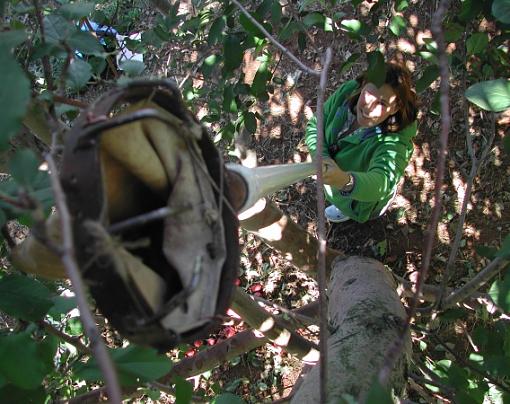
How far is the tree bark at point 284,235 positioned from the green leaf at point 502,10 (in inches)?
31.6

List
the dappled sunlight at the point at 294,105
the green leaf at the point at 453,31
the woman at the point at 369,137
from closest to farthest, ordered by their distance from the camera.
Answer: the green leaf at the point at 453,31, the woman at the point at 369,137, the dappled sunlight at the point at 294,105

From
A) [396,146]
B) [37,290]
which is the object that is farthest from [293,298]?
[37,290]

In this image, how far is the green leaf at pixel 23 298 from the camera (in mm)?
854

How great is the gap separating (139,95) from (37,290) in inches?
18.0

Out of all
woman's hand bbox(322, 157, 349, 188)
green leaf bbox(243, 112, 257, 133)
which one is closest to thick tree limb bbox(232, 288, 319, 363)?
woman's hand bbox(322, 157, 349, 188)

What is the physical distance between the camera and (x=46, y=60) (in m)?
0.99

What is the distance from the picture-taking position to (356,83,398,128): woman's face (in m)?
1.86

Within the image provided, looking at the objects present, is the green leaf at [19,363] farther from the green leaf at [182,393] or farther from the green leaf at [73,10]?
the green leaf at [73,10]

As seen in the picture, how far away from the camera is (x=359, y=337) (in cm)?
117

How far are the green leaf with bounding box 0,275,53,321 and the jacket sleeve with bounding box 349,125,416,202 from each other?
1.07 m

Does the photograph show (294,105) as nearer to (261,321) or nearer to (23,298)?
(261,321)

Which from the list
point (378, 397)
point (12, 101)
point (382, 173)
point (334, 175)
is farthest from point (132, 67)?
point (382, 173)

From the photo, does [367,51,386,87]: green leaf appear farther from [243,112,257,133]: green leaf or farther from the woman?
[243,112,257,133]: green leaf

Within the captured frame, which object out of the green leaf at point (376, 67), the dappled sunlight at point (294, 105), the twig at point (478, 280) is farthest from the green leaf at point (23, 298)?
the dappled sunlight at point (294, 105)
